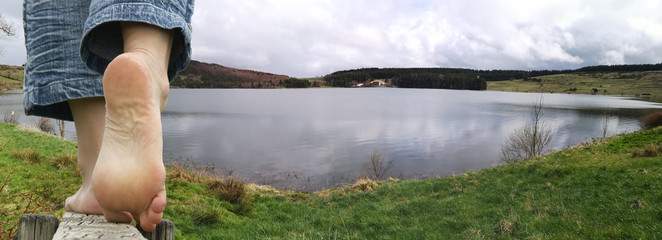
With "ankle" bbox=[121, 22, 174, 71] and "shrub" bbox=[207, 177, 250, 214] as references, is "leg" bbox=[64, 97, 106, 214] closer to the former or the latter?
"ankle" bbox=[121, 22, 174, 71]

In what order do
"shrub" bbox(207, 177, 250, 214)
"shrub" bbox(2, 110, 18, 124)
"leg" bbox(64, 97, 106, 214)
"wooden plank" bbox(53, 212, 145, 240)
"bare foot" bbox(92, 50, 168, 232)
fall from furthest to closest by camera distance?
"shrub" bbox(2, 110, 18, 124) < "shrub" bbox(207, 177, 250, 214) < "leg" bbox(64, 97, 106, 214) < "wooden plank" bbox(53, 212, 145, 240) < "bare foot" bbox(92, 50, 168, 232)

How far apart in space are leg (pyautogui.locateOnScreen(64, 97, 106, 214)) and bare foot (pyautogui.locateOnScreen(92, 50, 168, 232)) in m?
0.49

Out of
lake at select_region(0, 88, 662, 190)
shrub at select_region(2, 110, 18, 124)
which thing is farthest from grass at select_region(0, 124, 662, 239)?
shrub at select_region(2, 110, 18, 124)

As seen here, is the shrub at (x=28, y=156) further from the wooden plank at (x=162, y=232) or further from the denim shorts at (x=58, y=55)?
the wooden plank at (x=162, y=232)

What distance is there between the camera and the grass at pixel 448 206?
4.96 m

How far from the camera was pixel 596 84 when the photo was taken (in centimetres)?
11794

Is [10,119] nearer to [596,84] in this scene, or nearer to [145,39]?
[145,39]

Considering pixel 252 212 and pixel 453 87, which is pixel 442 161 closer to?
pixel 252 212

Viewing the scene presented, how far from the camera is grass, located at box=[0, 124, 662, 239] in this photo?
4.96 metres

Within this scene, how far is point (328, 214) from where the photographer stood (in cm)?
833

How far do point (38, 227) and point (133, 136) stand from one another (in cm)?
67

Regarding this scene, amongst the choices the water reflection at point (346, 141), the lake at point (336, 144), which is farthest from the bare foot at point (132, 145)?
the water reflection at point (346, 141)

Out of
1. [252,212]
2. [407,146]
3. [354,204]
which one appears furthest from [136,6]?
[407,146]

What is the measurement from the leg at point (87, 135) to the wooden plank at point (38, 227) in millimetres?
141
